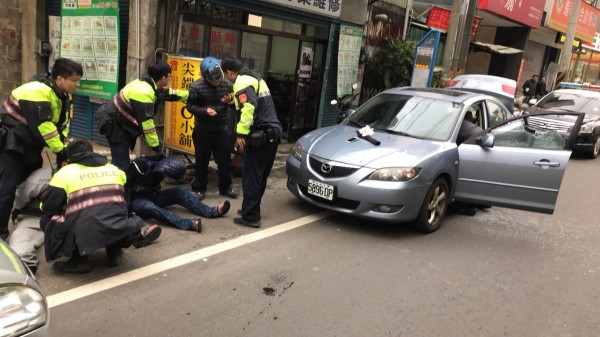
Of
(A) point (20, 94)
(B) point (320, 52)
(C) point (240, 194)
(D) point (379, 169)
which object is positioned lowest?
(C) point (240, 194)

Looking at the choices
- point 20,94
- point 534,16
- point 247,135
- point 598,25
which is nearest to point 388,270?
point 247,135

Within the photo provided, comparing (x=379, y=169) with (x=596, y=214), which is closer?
(x=379, y=169)

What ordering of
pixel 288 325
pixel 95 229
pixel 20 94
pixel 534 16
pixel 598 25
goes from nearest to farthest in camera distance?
pixel 288 325 < pixel 95 229 < pixel 20 94 < pixel 534 16 < pixel 598 25

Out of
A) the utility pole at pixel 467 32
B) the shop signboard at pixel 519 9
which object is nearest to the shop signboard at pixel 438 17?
the shop signboard at pixel 519 9

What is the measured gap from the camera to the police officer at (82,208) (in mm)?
3379

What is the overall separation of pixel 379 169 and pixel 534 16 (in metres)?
17.9

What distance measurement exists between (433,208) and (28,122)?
3.98m

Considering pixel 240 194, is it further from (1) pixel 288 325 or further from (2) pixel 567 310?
(2) pixel 567 310

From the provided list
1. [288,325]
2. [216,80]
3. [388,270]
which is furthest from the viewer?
[216,80]

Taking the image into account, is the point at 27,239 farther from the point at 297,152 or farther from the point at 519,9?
the point at 519,9

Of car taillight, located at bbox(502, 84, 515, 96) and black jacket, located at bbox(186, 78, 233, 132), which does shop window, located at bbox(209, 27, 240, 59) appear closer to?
black jacket, located at bbox(186, 78, 233, 132)

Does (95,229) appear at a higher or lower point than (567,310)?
higher

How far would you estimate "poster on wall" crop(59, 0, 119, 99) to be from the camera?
6.68 m

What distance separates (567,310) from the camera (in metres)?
3.79
